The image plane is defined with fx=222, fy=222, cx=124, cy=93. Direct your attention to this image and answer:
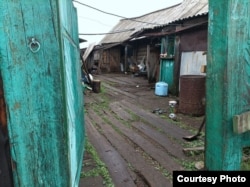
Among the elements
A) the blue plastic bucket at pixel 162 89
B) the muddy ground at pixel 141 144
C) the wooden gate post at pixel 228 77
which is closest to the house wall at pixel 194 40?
the blue plastic bucket at pixel 162 89

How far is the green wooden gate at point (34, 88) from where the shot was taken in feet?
2.74

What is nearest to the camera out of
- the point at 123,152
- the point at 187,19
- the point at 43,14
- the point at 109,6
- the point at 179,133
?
the point at 43,14

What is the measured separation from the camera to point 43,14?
2.78ft

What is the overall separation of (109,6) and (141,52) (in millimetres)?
21947

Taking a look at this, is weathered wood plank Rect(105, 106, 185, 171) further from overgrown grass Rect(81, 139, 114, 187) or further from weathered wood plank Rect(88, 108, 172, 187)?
overgrown grass Rect(81, 139, 114, 187)

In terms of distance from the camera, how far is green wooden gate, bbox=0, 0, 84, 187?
0.83m

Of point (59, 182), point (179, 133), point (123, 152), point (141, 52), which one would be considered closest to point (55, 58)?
point (59, 182)

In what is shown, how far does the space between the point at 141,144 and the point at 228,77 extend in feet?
9.58

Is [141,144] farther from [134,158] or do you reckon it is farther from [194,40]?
[194,40]

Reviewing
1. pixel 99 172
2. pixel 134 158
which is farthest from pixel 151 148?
pixel 99 172

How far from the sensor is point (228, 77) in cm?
104

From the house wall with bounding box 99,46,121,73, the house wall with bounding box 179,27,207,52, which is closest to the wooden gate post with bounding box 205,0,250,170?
the house wall with bounding box 179,27,207,52

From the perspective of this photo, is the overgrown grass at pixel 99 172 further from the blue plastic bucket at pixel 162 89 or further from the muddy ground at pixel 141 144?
the blue plastic bucket at pixel 162 89

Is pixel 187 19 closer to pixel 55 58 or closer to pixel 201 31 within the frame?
pixel 201 31
